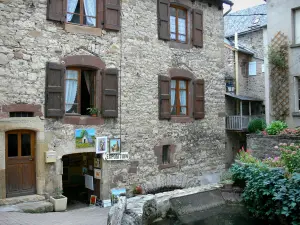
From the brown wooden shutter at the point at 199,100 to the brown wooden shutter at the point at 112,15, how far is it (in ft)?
11.9

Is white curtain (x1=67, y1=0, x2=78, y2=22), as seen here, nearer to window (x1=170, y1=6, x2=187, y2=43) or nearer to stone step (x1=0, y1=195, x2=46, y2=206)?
window (x1=170, y1=6, x2=187, y2=43)

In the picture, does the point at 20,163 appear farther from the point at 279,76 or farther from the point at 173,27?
the point at 279,76

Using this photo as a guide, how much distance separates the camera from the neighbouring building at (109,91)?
8.28 meters

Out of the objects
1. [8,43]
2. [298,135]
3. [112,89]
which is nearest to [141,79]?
[112,89]

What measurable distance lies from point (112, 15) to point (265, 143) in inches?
245

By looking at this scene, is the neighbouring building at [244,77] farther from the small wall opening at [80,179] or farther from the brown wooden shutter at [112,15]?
the brown wooden shutter at [112,15]

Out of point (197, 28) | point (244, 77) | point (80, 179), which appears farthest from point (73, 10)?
point (244, 77)

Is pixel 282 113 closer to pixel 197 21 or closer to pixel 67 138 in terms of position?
pixel 197 21

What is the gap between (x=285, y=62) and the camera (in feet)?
42.0

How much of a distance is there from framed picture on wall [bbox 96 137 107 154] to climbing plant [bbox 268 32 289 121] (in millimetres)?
7156

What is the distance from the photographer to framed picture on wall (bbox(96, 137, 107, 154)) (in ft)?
30.8

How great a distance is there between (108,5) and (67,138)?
156 inches

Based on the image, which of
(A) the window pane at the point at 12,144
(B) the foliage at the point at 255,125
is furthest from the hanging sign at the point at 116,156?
(B) the foliage at the point at 255,125

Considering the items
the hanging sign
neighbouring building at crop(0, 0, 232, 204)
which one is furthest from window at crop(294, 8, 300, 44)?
A: the hanging sign
